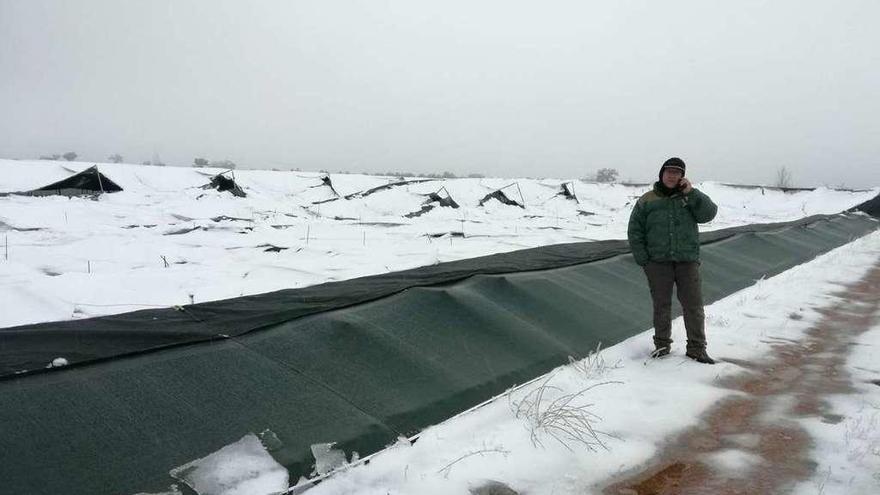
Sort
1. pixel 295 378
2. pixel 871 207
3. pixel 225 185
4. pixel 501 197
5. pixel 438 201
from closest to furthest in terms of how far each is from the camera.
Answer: pixel 295 378 → pixel 225 185 → pixel 438 201 → pixel 501 197 → pixel 871 207

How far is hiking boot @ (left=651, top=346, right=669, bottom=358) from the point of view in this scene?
4496 millimetres

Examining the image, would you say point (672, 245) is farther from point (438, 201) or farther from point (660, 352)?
point (438, 201)

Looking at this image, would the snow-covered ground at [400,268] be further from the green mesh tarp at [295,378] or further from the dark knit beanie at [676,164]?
the dark knit beanie at [676,164]

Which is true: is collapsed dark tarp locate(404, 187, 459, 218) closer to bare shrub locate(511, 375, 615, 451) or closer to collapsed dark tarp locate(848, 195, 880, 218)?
bare shrub locate(511, 375, 615, 451)

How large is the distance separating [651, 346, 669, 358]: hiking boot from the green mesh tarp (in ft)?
1.41

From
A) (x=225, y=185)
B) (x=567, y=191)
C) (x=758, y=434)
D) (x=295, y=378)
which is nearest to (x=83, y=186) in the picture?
(x=225, y=185)

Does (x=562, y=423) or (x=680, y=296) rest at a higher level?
(x=680, y=296)

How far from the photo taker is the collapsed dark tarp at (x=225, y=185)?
1680 cm

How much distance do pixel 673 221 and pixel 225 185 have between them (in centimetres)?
1565

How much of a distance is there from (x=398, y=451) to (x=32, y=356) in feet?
6.80

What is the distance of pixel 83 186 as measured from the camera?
14.3 metres

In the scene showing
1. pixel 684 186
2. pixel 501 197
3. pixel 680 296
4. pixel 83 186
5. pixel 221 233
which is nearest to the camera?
pixel 684 186

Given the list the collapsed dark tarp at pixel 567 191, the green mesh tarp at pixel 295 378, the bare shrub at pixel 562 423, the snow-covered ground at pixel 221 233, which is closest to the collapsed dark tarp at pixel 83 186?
the snow-covered ground at pixel 221 233

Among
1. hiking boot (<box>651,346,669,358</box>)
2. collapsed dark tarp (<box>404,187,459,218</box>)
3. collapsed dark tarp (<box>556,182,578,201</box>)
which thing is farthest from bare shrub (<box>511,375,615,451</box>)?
collapsed dark tarp (<box>556,182,578,201</box>)
